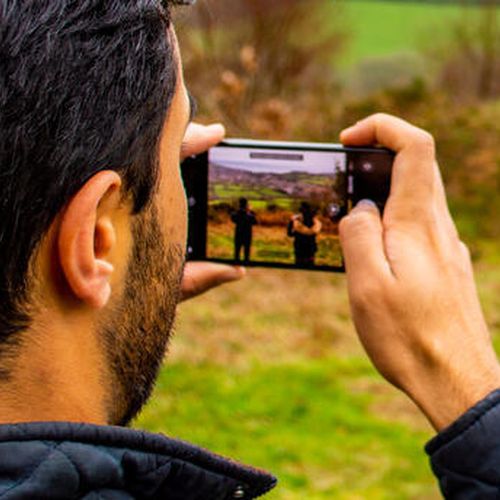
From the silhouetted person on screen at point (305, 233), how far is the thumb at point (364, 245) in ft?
0.49

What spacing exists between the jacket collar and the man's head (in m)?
0.10

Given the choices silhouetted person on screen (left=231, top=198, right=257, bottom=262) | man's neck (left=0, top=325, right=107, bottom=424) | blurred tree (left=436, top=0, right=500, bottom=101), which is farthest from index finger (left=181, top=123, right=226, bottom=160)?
blurred tree (left=436, top=0, right=500, bottom=101)

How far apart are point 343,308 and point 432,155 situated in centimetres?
355

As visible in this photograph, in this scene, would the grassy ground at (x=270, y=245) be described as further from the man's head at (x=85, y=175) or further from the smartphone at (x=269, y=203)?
the man's head at (x=85, y=175)

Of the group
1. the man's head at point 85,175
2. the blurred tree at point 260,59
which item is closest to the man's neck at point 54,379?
the man's head at point 85,175

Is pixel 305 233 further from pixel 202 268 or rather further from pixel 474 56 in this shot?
pixel 474 56

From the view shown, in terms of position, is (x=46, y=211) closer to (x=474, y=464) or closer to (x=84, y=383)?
(x=84, y=383)

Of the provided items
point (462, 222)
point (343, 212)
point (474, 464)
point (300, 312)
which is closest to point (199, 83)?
point (462, 222)

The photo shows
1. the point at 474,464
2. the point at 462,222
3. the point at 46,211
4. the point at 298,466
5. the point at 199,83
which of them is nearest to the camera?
the point at 46,211

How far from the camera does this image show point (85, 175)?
0.96 m

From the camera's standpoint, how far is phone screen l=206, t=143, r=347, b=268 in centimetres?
162

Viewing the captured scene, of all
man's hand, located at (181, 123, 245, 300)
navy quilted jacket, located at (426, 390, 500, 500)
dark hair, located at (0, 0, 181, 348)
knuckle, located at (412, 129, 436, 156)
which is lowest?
→ navy quilted jacket, located at (426, 390, 500, 500)

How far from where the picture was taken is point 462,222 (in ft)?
20.6

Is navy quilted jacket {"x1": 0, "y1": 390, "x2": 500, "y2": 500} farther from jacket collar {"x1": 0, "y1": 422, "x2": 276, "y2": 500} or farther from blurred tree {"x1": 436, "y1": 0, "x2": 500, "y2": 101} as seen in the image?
blurred tree {"x1": 436, "y1": 0, "x2": 500, "y2": 101}
